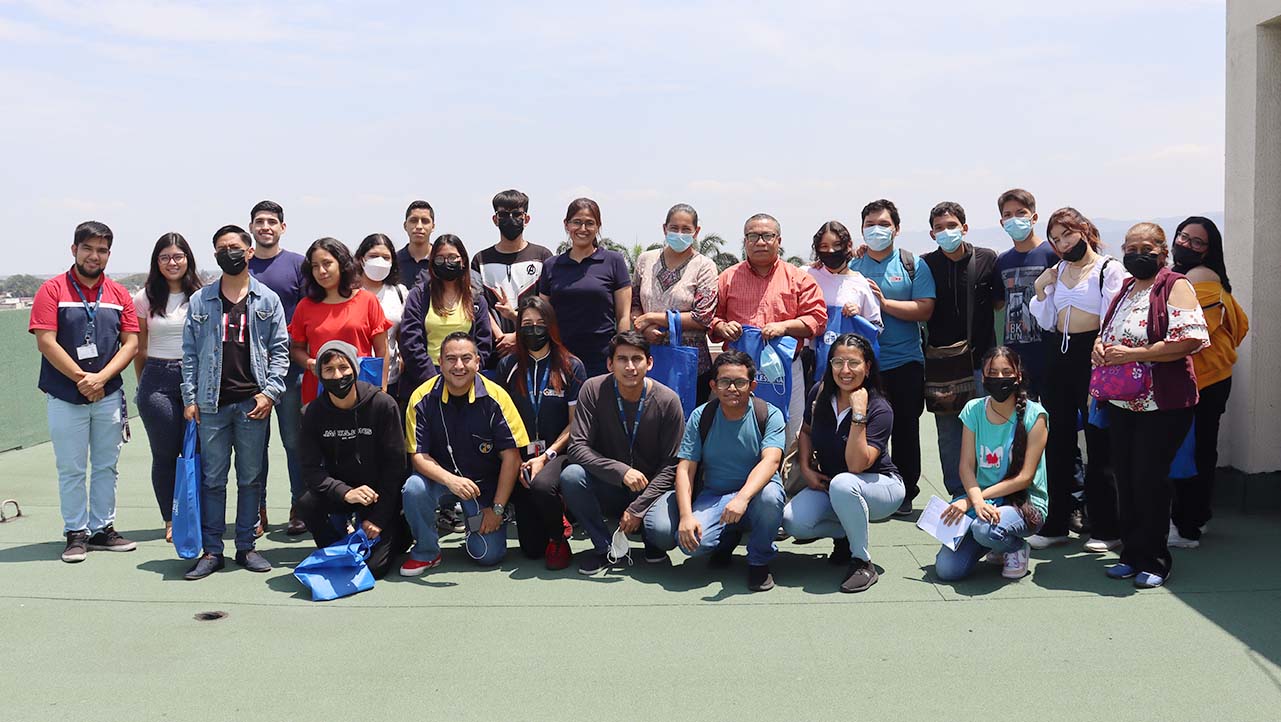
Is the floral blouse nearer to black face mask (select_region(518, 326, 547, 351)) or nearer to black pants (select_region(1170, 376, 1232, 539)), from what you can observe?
black pants (select_region(1170, 376, 1232, 539))

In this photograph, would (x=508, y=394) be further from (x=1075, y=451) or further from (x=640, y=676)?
(x=1075, y=451)

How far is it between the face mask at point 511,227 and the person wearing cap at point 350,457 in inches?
51.1

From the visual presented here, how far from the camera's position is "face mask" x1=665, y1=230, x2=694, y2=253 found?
552 cm

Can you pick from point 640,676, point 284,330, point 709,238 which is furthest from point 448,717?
point 709,238

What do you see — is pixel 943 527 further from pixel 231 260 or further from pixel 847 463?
pixel 231 260

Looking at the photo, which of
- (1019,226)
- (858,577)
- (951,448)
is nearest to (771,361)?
(858,577)

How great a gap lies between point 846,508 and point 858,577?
0.31 m

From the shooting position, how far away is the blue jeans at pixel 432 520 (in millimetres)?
4980

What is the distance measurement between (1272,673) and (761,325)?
2.74 meters

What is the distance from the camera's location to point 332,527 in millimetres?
4996

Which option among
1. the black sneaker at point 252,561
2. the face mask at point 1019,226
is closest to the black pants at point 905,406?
the face mask at point 1019,226

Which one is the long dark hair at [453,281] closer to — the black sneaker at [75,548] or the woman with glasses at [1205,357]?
the black sneaker at [75,548]

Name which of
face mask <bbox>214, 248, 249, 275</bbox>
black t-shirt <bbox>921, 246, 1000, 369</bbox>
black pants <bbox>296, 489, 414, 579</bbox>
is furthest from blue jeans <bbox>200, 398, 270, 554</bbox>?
black t-shirt <bbox>921, 246, 1000, 369</bbox>

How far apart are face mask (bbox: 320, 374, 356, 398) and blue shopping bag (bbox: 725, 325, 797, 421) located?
1977mm
